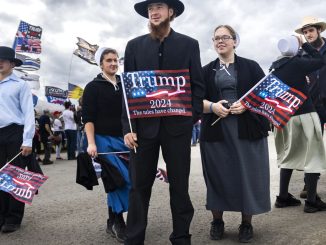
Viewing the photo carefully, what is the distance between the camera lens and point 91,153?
374cm

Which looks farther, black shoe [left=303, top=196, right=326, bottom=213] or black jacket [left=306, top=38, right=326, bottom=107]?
black jacket [left=306, top=38, right=326, bottom=107]

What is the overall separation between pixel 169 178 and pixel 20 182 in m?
1.88

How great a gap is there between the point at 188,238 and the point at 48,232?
1.79 metres

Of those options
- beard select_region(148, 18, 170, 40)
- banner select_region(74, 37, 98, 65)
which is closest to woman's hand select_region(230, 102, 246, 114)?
beard select_region(148, 18, 170, 40)

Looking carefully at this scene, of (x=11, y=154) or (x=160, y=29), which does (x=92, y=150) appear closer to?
(x=11, y=154)

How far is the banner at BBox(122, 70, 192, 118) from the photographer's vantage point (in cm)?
296

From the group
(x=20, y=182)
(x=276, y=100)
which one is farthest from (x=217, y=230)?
(x=20, y=182)

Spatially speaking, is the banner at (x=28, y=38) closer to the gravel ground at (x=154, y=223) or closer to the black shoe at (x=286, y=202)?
the gravel ground at (x=154, y=223)

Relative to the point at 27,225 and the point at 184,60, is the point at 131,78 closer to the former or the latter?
the point at 184,60

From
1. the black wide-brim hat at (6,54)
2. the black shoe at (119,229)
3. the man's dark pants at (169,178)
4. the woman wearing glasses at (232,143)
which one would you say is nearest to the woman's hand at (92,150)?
the black shoe at (119,229)

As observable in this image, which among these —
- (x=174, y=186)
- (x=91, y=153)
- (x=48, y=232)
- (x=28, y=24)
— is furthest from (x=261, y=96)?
(x=28, y=24)

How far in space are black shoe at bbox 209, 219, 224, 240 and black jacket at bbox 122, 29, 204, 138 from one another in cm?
115

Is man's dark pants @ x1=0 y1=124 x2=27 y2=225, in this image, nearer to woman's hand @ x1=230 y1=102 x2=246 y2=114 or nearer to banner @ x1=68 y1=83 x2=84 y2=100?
woman's hand @ x1=230 y1=102 x2=246 y2=114

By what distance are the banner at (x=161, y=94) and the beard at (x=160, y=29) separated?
1.00 feet
